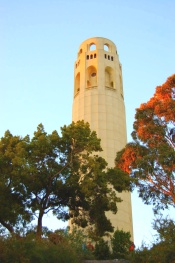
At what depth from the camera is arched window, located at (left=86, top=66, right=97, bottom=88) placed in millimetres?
40456

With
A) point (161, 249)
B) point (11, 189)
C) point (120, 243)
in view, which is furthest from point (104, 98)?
point (161, 249)

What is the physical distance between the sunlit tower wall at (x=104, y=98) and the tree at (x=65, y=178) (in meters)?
13.5

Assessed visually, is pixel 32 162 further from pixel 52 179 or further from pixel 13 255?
pixel 13 255

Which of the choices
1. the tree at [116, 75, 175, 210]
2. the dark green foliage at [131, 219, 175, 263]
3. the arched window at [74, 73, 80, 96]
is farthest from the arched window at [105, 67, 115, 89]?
the dark green foliage at [131, 219, 175, 263]

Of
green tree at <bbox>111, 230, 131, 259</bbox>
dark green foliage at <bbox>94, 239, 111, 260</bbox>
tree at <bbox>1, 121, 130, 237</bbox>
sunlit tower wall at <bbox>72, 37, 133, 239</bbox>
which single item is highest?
sunlit tower wall at <bbox>72, 37, 133, 239</bbox>

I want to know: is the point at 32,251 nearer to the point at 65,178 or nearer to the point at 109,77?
the point at 65,178

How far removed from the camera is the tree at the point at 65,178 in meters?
17.8

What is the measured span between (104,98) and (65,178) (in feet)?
66.1

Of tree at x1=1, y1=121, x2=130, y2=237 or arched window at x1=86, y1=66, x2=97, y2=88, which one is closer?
tree at x1=1, y1=121, x2=130, y2=237

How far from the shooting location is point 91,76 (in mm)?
41531

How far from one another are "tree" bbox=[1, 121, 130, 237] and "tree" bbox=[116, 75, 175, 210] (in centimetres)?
136

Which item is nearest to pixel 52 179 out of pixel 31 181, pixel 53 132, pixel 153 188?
pixel 31 181

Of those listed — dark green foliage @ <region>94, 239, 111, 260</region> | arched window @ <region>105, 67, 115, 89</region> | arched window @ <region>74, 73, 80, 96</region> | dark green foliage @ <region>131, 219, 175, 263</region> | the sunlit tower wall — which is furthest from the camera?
arched window @ <region>74, 73, 80, 96</region>

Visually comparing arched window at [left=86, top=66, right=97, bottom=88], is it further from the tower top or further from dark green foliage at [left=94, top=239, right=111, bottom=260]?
dark green foliage at [left=94, top=239, right=111, bottom=260]
